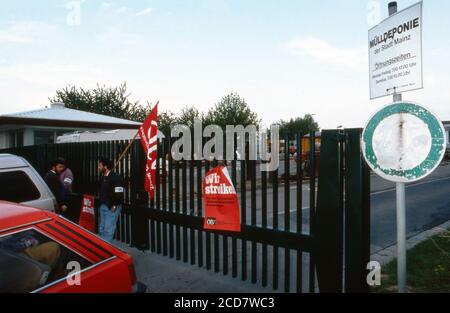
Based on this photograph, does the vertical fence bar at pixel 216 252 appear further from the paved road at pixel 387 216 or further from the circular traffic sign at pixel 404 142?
the circular traffic sign at pixel 404 142

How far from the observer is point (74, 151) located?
328 inches

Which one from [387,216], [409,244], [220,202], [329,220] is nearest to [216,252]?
[220,202]

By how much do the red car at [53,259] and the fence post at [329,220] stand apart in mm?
2011

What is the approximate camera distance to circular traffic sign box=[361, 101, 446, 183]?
8.21 feet

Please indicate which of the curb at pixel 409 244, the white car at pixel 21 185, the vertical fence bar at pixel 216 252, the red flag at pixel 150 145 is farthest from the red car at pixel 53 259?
the curb at pixel 409 244

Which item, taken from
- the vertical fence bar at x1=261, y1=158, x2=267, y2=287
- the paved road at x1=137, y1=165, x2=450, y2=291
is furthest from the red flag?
the vertical fence bar at x1=261, y1=158, x2=267, y2=287

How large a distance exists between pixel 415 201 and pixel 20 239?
1167 centimetres

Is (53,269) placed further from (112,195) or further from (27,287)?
(112,195)

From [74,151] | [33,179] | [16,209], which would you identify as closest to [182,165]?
[33,179]

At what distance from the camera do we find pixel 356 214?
3.45 metres

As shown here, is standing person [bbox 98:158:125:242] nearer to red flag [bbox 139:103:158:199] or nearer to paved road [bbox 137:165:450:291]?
red flag [bbox 139:103:158:199]

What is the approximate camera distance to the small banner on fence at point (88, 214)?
714 centimetres

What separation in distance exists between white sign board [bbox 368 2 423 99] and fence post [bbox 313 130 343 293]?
808mm
